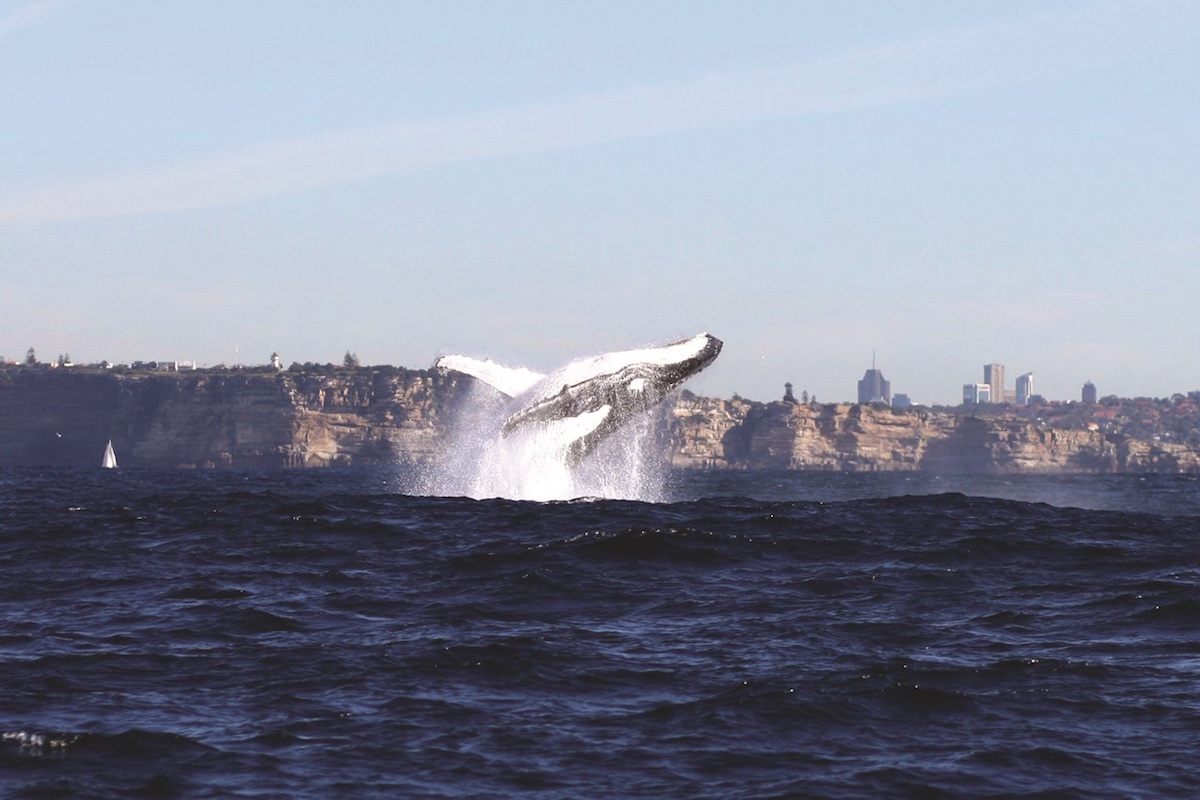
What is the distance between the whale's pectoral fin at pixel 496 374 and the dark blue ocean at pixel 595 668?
7.50m

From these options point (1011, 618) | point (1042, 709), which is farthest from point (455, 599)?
point (1042, 709)

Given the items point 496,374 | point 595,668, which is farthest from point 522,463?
point 595,668

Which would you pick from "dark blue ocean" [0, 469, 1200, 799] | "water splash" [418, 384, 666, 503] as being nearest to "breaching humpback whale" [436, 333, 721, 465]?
"water splash" [418, 384, 666, 503]

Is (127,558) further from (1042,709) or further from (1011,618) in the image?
(1042,709)

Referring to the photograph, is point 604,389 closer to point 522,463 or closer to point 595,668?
point 522,463

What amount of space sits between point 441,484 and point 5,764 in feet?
104

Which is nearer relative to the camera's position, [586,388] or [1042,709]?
[1042,709]

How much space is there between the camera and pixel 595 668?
55.7 feet

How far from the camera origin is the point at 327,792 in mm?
12297

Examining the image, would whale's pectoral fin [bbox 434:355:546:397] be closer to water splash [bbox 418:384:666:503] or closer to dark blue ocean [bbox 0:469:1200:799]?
water splash [bbox 418:384:666:503]

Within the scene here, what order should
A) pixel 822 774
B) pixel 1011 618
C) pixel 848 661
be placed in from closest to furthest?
1. pixel 822 774
2. pixel 848 661
3. pixel 1011 618

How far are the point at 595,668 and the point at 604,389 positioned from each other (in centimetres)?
1872

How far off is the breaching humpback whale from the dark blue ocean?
5.51m

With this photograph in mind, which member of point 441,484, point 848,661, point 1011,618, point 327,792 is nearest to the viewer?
point 327,792
